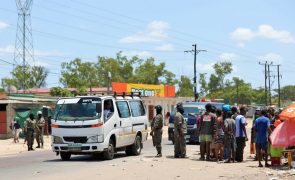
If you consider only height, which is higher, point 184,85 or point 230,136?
point 184,85

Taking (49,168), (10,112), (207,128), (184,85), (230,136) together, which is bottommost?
(49,168)

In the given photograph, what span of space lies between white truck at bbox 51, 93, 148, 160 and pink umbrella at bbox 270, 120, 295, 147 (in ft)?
18.2

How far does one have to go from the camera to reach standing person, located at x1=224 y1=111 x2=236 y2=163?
1655cm

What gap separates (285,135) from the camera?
1451 centimetres

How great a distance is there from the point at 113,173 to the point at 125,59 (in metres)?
101

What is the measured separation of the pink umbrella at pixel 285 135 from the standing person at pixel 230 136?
2.15 metres

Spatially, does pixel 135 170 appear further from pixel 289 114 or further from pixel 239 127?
pixel 289 114

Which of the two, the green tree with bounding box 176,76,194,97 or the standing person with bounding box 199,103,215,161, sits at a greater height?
the green tree with bounding box 176,76,194,97

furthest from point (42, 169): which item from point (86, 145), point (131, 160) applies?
point (131, 160)

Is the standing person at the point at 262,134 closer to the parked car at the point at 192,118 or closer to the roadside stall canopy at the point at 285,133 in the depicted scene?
the roadside stall canopy at the point at 285,133

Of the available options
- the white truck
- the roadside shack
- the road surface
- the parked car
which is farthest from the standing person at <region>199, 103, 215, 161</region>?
the roadside shack

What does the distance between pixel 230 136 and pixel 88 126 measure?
449 cm

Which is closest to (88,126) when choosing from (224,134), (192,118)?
(224,134)

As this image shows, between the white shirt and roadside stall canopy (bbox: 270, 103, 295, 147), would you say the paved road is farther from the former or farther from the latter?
roadside stall canopy (bbox: 270, 103, 295, 147)
